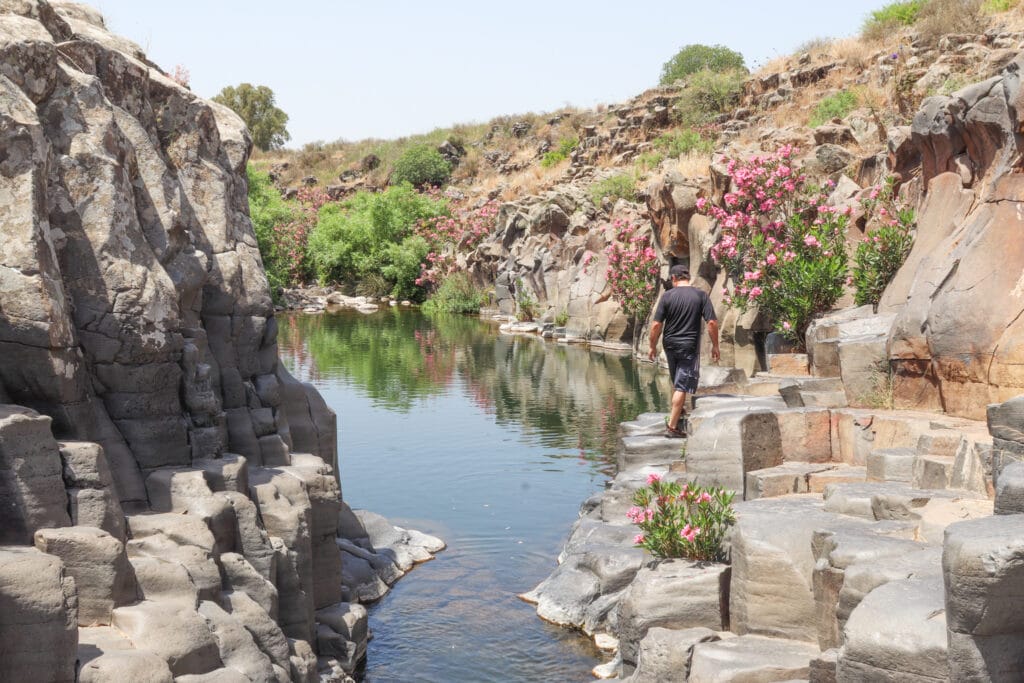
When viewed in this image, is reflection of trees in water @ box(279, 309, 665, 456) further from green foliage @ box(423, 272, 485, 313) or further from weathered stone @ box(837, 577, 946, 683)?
weathered stone @ box(837, 577, 946, 683)

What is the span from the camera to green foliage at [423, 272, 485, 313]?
41.1 meters

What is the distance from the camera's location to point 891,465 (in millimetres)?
8281

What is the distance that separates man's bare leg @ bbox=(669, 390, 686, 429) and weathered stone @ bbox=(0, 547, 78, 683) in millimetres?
7405

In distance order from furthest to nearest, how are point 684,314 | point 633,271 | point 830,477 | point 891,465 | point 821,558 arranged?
point 633,271
point 684,314
point 830,477
point 891,465
point 821,558

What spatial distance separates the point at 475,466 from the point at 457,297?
26673 millimetres

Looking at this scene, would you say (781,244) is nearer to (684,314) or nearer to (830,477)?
(684,314)

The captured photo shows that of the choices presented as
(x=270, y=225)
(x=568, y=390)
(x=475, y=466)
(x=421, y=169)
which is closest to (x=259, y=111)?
(x=421, y=169)

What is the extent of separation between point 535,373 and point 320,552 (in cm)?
1543

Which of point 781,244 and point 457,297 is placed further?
point 457,297

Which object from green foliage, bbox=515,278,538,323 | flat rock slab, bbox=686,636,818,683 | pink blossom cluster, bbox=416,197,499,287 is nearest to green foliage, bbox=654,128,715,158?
green foliage, bbox=515,278,538,323

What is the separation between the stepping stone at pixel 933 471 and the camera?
7.47 metres

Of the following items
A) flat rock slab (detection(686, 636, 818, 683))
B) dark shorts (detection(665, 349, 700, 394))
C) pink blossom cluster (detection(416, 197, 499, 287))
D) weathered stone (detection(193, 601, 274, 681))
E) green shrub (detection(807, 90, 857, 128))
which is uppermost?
green shrub (detection(807, 90, 857, 128))

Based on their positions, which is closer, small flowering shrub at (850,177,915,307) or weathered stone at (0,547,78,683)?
weathered stone at (0,547,78,683)

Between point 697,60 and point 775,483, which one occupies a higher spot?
point 697,60
